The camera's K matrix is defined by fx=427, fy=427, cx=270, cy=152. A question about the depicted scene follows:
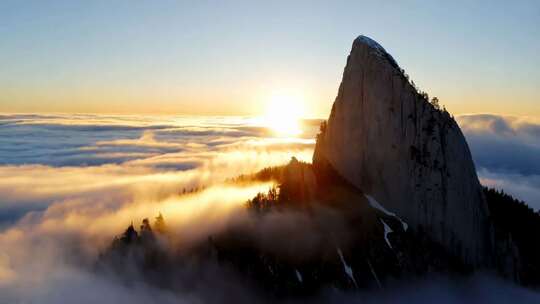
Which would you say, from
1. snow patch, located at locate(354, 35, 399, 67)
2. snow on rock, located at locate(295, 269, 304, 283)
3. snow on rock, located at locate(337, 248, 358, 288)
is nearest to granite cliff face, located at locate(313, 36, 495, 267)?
snow patch, located at locate(354, 35, 399, 67)

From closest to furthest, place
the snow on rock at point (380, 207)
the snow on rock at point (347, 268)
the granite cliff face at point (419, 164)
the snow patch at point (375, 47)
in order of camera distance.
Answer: the snow on rock at point (347, 268)
the granite cliff face at point (419, 164)
the snow on rock at point (380, 207)
the snow patch at point (375, 47)

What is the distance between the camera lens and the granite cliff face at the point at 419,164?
124625mm

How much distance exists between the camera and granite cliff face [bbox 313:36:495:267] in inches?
4906

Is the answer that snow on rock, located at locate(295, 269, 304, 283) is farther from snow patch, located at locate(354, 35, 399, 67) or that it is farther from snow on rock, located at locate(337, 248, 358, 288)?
snow patch, located at locate(354, 35, 399, 67)

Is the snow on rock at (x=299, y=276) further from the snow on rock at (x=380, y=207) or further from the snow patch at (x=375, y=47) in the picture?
the snow patch at (x=375, y=47)

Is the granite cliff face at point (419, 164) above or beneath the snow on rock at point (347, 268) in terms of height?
above

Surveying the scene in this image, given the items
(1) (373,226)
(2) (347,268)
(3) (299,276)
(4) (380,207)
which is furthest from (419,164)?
(3) (299,276)

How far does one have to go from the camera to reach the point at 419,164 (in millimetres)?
125062

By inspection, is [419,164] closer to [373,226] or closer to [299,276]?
[373,226]

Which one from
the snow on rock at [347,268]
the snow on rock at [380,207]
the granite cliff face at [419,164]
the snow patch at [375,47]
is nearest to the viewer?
the snow on rock at [347,268]

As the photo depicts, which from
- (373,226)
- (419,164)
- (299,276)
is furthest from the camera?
(419,164)

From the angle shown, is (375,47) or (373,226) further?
(375,47)

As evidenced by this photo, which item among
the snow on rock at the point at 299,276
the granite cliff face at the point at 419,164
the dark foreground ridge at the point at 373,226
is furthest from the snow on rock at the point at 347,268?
the granite cliff face at the point at 419,164

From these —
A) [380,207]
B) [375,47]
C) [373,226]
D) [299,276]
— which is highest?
[375,47]
